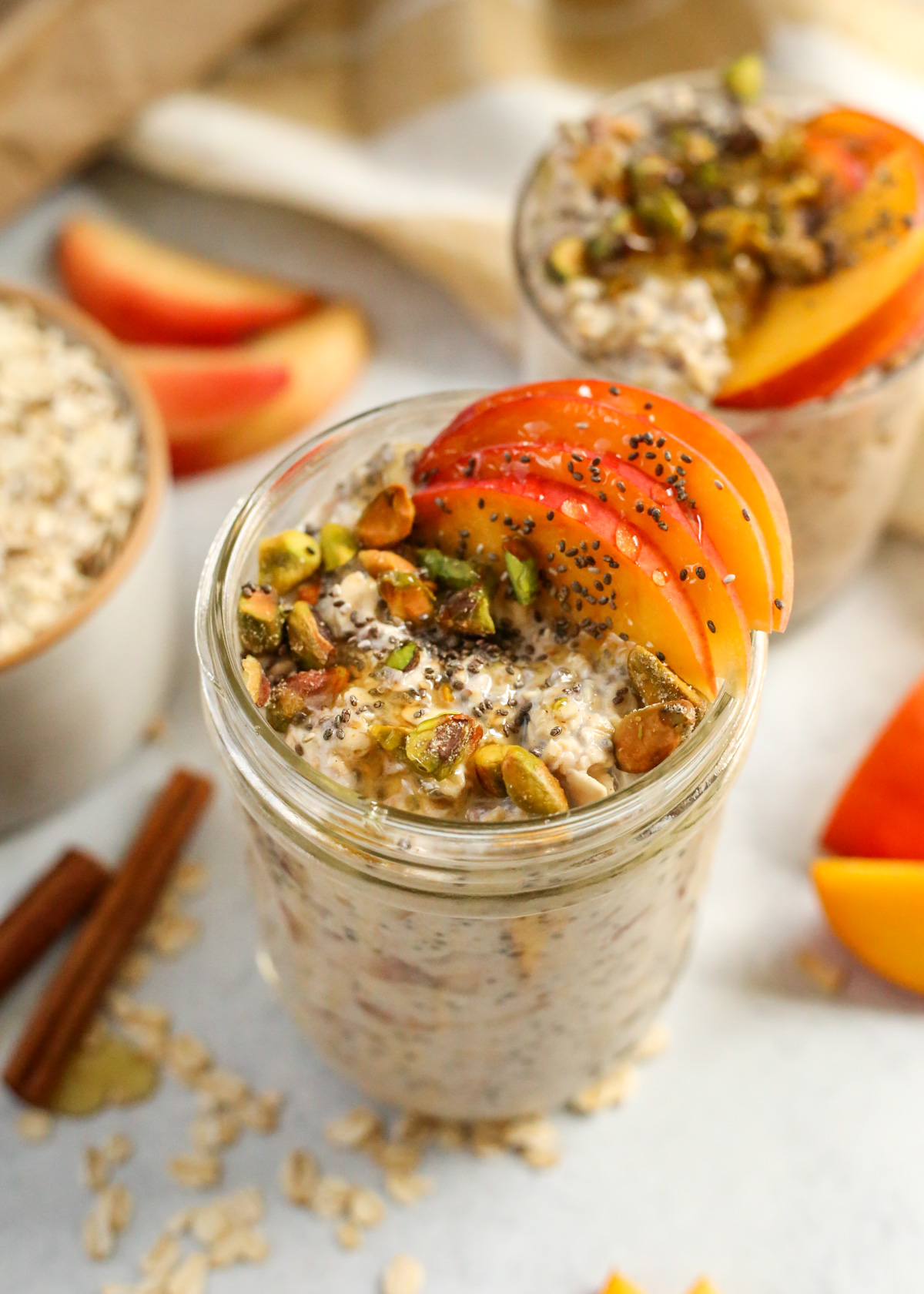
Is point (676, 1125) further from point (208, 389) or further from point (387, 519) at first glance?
point (208, 389)

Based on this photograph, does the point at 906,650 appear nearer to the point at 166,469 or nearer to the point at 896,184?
the point at 896,184

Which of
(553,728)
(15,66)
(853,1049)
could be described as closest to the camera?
(553,728)

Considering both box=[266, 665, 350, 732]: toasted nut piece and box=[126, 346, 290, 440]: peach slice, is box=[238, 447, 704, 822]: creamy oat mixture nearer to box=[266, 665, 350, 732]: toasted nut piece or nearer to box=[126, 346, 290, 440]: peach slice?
box=[266, 665, 350, 732]: toasted nut piece

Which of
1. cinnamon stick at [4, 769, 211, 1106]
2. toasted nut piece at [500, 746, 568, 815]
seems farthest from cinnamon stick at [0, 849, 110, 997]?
toasted nut piece at [500, 746, 568, 815]

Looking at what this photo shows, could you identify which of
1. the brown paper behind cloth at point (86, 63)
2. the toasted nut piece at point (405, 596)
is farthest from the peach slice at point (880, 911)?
the brown paper behind cloth at point (86, 63)

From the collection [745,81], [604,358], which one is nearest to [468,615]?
[604,358]

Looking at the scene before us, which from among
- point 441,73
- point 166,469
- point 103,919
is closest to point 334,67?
point 441,73

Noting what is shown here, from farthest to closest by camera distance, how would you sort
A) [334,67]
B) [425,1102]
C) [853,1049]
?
[334,67] → [853,1049] → [425,1102]
